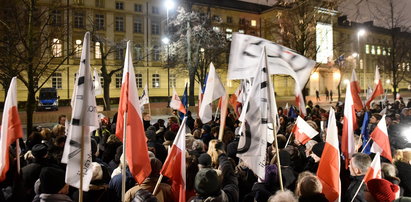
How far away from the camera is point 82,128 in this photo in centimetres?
396

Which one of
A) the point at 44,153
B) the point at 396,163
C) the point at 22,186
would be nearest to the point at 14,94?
the point at 44,153

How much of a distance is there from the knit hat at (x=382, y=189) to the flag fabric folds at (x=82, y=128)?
3.07 m

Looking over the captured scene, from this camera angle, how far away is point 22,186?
169 inches

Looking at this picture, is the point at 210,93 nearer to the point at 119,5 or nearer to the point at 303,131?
the point at 303,131

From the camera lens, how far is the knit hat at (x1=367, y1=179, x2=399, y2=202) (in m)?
3.61

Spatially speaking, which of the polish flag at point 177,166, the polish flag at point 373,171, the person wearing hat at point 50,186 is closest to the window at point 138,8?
the polish flag at point 177,166

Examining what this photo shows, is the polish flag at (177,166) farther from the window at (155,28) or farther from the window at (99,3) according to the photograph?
the window at (155,28)

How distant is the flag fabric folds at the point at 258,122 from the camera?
4.16 metres

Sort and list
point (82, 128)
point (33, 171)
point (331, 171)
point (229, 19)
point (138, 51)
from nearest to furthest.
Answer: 1. point (82, 128)
2. point (331, 171)
3. point (33, 171)
4. point (138, 51)
5. point (229, 19)

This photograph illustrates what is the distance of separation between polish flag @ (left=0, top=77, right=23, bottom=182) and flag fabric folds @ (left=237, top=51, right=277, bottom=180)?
9.39 ft

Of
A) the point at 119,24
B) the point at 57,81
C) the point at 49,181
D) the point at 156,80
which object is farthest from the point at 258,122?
the point at 119,24

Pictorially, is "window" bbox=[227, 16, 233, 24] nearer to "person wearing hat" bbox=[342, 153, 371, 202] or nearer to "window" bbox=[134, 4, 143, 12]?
"window" bbox=[134, 4, 143, 12]

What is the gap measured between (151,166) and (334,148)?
7.33 ft

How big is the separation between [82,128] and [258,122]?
2.12 m
